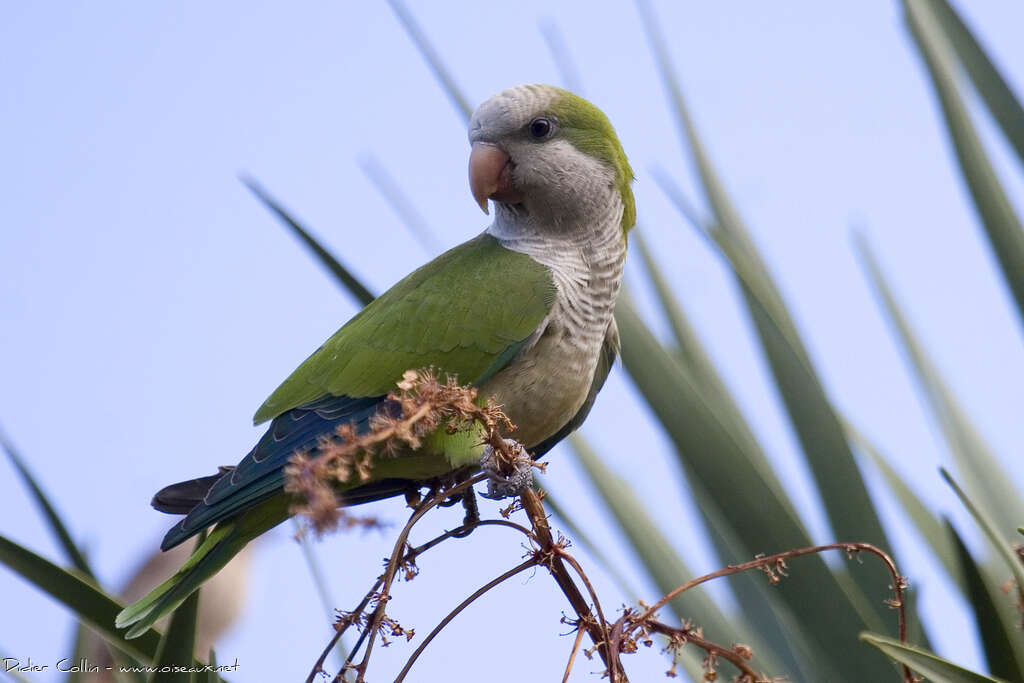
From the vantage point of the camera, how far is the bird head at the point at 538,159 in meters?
2.77

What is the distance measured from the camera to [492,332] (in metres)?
2.51

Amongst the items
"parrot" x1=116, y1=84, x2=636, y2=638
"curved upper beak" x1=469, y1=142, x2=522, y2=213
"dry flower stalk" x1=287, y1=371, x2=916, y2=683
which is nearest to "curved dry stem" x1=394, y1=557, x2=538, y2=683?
"dry flower stalk" x1=287, y1=371, x2=916, y2=683

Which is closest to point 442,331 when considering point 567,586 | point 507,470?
point 507,470

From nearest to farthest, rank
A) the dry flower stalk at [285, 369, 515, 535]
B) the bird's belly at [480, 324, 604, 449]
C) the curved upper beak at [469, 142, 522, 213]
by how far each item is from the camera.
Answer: the dry flower stalk at [285, 369, 515, 535], the bird's belly at [480, 324, 604, 449], the curved upper beak at [469, 142, 522, 213]

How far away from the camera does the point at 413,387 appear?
1.35 meters

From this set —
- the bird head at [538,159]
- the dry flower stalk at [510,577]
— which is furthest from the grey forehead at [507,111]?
the dry flower stalk at [510,577]

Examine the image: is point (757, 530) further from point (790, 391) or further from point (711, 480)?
point (790, 391)

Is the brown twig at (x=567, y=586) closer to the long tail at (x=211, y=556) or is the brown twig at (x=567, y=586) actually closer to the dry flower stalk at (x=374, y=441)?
the dry flower stalk at (x=374, y=441)

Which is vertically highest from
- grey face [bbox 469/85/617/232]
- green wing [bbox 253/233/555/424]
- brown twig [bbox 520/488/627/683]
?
grey face [bbox 469/85/617/232]

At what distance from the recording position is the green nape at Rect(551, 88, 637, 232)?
2.85 metres

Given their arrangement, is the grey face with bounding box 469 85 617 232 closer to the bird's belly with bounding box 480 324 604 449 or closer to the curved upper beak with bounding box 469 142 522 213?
the curved upper beak with bounding box 469 142 522 213

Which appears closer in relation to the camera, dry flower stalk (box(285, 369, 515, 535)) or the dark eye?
dry flower stalk (box(285, 369, 515, 535))

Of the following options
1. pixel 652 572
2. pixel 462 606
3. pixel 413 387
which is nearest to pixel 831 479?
pixel 652 572

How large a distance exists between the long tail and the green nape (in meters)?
1.24
